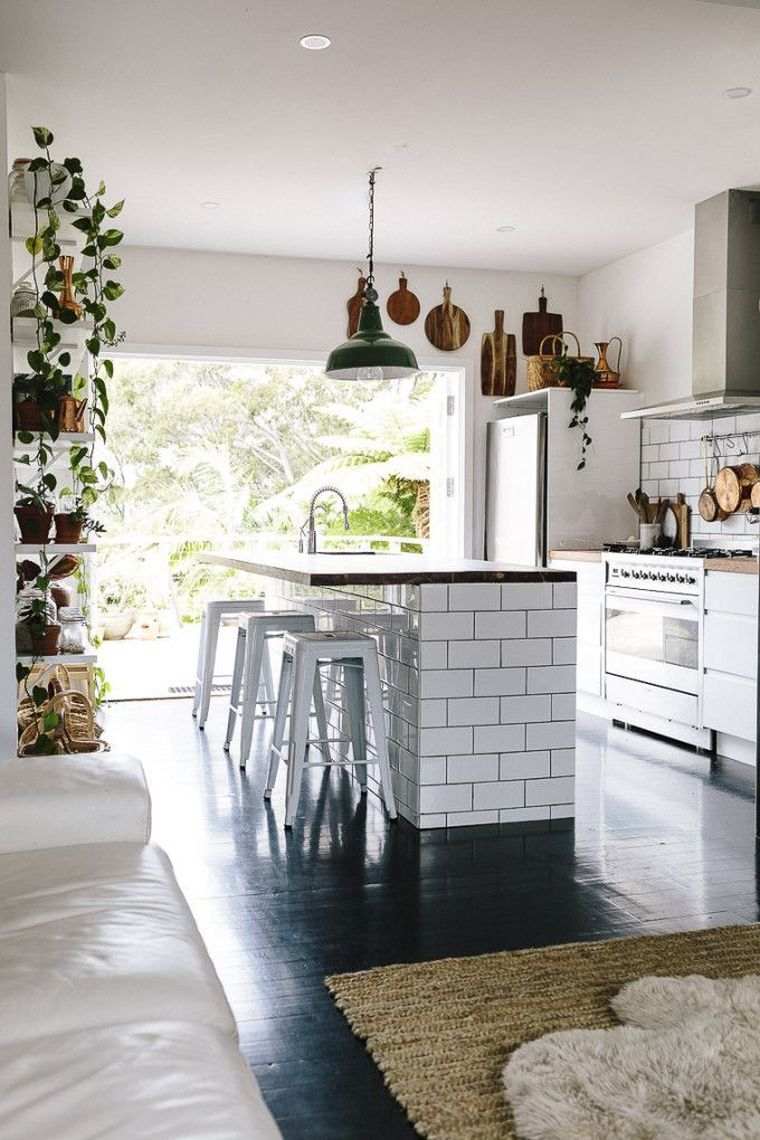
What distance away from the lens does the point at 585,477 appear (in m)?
6.61

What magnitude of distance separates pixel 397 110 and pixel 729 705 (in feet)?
9.33

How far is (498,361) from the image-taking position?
23.5 feet

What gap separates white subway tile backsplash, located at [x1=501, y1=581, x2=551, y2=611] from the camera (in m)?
3.91

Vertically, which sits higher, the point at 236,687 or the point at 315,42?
the point at 315,42

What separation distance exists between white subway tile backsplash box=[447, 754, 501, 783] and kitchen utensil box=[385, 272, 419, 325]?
3826 mm

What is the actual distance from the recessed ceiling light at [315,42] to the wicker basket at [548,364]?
10.2 ft

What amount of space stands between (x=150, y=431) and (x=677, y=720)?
29.9 ft

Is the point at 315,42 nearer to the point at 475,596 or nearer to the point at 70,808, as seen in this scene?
the point at 475,596

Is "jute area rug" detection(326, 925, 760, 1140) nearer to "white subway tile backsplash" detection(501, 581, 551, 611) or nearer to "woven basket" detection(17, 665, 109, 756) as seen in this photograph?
"white subway tile backsplash" detection(501, 581, 551, 611)

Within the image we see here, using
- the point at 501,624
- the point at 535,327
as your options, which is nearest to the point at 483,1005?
the point at 501,624

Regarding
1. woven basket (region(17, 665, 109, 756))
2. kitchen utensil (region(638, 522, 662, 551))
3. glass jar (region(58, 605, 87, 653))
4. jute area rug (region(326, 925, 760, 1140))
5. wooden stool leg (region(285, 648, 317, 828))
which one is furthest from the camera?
kitchen utensil (region(638, 522, 662, 551))

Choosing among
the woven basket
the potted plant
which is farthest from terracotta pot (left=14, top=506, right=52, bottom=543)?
the potted plant

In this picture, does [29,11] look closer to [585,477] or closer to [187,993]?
[187,993]

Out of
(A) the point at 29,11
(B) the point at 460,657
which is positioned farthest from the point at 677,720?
(A) the point at 29,11
